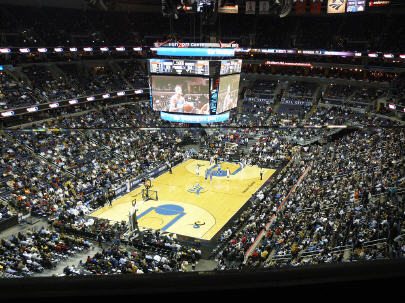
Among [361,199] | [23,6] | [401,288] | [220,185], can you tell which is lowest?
[220,185]

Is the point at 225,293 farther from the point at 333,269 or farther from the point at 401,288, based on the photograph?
the point at 401,288

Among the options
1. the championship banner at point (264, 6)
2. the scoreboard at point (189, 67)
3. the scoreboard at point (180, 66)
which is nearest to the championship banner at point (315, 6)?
the championship banner at point (264, 6)

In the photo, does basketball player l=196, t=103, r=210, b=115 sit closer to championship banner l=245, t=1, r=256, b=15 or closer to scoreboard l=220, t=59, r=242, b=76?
scoreboard l=220, t=59, r=242, b=76

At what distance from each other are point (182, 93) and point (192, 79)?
4.27 feet

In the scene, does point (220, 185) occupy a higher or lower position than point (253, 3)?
lower

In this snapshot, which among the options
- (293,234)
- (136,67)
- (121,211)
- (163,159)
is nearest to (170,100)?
(163,159)

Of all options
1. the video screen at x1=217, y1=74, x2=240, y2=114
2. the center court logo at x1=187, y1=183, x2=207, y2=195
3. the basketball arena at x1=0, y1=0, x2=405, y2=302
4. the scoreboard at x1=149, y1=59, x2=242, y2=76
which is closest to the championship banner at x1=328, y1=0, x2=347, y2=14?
the basketball arena at x1=0, y1=0, x2=405, y2=302

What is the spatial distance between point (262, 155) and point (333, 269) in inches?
1213

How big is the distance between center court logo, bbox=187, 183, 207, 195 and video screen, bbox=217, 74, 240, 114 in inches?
237

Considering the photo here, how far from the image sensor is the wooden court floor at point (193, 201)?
2125cm

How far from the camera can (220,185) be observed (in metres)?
27.5

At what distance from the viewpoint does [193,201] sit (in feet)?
80.6

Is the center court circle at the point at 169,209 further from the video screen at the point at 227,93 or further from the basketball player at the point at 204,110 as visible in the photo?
the video screen at the point at 227,93

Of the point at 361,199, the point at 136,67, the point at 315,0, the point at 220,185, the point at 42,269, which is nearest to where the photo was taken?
the point at 42,269
